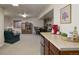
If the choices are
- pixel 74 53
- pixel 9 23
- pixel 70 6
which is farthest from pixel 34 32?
pixel 74 53

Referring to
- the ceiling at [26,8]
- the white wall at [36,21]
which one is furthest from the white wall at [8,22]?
the ceiling at [26,8]

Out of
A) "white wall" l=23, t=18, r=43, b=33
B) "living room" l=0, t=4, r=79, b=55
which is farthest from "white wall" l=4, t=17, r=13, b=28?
"white wall" l=23, t=18, r=43, b=33

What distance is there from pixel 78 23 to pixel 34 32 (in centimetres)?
1304

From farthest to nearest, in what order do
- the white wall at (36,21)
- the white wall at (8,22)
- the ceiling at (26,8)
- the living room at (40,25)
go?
1. the white wall at (36,21)
2. the white wall at (8,22)
3. the ceiling at (26,8)
4. the living room at (40,25)

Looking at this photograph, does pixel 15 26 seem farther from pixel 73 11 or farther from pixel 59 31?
pixel 73 11

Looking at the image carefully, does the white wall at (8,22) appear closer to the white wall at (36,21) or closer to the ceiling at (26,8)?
the white wall at (36,21)

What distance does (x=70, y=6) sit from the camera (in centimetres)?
279

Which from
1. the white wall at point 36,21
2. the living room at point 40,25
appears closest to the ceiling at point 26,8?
the living room at point 40,25

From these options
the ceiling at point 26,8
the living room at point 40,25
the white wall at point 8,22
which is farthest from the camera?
the white wall at point 8,22

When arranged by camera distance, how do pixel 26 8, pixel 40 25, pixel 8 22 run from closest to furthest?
pixel 26 8
pixel 8 22
pixel 40 25

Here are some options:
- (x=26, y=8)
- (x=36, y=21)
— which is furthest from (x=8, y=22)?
(x=26, y=8)

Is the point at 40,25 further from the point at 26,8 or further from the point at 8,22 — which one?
the point at 26,8

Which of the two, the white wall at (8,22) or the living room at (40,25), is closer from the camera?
the living room at (40,25)

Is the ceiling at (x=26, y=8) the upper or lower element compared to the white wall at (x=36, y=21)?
upper
